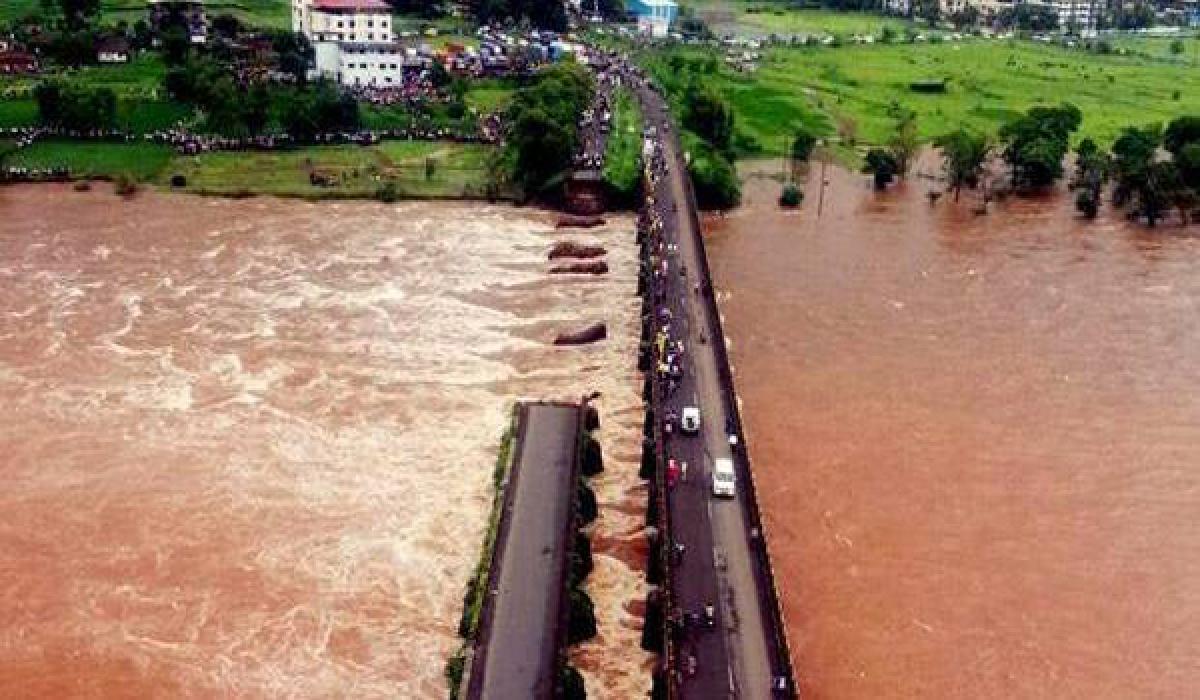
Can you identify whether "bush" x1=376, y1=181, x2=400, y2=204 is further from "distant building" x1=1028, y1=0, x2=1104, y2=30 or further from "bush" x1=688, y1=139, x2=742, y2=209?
"distant building" x1=1028, y1=0, x2=1104, y2=30

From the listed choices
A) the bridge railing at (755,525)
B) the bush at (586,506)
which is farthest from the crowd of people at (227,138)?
the bush at (586,506)

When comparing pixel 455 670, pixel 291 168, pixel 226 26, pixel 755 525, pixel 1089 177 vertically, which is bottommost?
pixel 455 670

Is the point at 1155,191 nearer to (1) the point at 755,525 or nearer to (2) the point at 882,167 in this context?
(2) the point at 882,167

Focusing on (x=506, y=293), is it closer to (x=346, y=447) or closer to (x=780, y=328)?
(x=780, y=328)

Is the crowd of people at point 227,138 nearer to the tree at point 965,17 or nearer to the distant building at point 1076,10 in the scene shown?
the tree at point 965,17

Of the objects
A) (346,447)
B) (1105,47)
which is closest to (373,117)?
(346,447)

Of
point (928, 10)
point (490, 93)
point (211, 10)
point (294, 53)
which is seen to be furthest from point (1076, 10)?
point (294, 53)

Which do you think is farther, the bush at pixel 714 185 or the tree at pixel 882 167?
the tree at pixel 882 167
